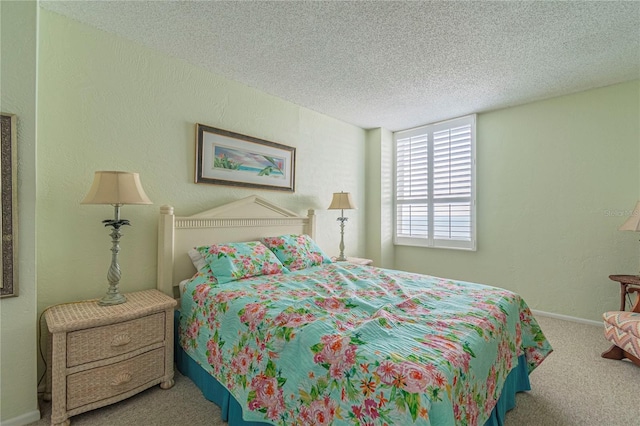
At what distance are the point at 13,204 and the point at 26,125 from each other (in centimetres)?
44

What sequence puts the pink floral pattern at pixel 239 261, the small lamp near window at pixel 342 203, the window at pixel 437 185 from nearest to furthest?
the pink floral pattern at pixel 239 261 < the small lamp near window at pixel 342 203 < the window at pixel 437 185

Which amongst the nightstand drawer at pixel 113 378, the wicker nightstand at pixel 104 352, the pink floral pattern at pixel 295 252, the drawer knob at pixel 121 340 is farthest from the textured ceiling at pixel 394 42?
the nightstand drawer at pixel 113 378

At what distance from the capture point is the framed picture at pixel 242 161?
2693 millimetres

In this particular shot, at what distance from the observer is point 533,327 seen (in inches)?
76.3

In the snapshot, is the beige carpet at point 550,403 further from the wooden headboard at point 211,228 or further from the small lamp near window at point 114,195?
the wooden headboard at point 211,228

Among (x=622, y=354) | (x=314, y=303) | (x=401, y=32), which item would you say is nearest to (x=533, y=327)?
(x=622, y=354)

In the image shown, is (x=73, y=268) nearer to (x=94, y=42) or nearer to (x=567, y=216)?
(x=94, y=42)

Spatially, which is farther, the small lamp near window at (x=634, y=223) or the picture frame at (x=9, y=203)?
the small lamp near window at (x=634, y=223)

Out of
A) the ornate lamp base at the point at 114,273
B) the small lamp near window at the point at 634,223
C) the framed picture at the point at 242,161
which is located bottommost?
the ornate lamp base at the point at 114,273

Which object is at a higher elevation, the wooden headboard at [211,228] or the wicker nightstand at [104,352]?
the wooden headboard at [211,228]

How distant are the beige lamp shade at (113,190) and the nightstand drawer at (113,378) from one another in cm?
98

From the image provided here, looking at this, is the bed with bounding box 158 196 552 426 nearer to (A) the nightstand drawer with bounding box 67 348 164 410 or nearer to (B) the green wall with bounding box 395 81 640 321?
(A) the nightstand drawer with bounding box 67 348 164 410

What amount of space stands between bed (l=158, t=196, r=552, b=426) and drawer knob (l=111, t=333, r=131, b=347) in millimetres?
378

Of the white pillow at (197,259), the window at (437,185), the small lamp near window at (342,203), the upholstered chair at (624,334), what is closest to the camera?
the upholstered chair at (624,334)
